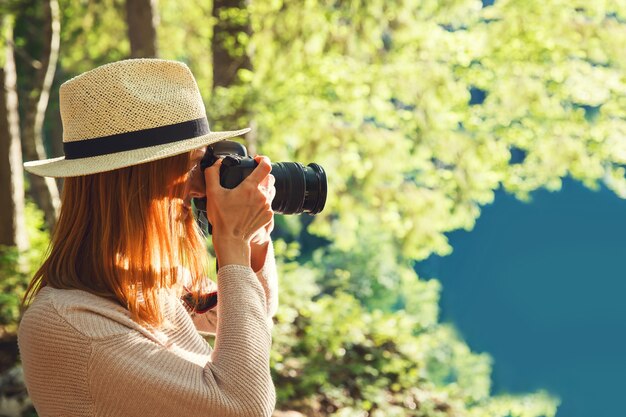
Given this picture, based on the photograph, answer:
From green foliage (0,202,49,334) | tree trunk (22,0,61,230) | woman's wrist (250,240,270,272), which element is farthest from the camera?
green foliage (0,202,49,334)

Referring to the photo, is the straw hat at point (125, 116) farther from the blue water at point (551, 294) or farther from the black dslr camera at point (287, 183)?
the blue water at point (551, 294)

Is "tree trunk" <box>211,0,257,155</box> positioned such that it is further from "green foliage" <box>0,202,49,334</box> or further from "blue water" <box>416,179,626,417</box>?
"blue water" <box>416,179,626,417</box>

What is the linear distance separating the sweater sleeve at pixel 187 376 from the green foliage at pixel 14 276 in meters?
3.16

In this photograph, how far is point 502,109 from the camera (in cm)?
758

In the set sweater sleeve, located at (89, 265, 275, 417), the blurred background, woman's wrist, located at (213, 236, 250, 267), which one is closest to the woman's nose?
woman's wrist, located at (213, 236, 250, 267)

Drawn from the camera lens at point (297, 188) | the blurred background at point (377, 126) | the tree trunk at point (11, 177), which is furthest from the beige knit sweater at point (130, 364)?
the tree trunk at point (11, 177)

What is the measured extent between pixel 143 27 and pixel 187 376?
4.36 meters

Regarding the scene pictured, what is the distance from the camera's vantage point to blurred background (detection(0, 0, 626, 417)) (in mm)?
5137

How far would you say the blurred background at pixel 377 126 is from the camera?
5137 mm

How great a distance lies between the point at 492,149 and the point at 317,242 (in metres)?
12.6

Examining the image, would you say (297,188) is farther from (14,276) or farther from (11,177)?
(11,177)

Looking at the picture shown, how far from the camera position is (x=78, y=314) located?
1143 mm

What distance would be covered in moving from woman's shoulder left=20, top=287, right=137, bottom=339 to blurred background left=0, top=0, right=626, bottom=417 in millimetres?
2692

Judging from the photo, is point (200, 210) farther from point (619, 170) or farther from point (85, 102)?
point (619, 170)
